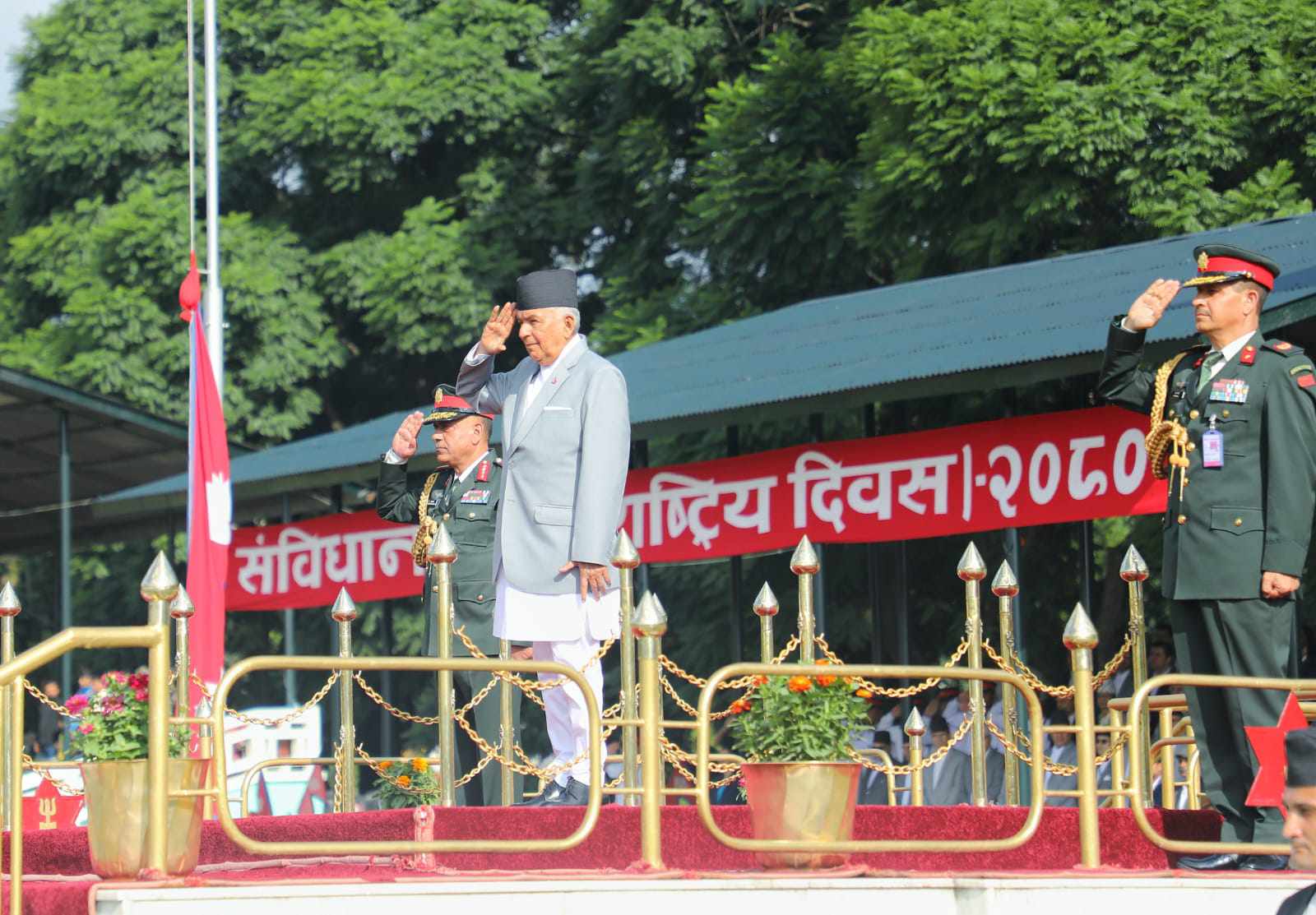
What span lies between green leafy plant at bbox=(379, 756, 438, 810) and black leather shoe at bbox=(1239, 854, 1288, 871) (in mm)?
4283

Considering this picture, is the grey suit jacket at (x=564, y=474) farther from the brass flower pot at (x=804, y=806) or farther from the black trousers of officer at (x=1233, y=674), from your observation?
the black trousers of officer at (x=1233, y=674)

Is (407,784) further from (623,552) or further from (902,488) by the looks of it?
(902,488)

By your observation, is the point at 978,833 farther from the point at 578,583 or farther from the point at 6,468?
the point at 6,468

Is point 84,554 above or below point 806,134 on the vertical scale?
below

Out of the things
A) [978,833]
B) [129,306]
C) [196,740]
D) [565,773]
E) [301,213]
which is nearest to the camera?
[978,833]

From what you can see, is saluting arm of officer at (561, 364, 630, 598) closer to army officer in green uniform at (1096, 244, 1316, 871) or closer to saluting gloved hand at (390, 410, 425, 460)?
saluting gloved hand at (390, 410, 425, 460)

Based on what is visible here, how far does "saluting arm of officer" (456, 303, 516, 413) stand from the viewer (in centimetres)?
786

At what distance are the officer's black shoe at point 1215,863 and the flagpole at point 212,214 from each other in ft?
43.2

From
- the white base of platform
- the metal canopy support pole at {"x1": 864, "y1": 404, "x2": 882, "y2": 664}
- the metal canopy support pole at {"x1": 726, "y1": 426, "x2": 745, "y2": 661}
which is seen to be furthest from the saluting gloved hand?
the metal canopy support pole at {"x1": 864, "y1": 404, "x2": 882, "y2": 664}

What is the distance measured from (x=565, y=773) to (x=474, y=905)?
1.95m

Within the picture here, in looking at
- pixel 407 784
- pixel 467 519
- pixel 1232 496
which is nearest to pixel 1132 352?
pixel 1232 496

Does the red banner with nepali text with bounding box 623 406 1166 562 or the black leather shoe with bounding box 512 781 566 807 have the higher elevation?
the red banner with nepali text with bounding box 623 406 1166 562

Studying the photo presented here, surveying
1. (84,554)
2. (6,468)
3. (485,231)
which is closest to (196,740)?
(6,468)

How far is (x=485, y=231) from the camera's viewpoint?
95.8ft
